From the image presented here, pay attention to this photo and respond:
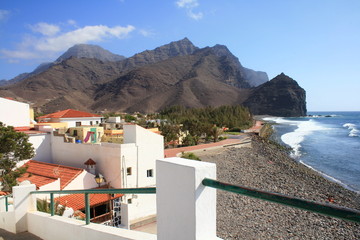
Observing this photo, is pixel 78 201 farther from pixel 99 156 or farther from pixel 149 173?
pixel 149 173

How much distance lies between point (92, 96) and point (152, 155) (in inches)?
4866

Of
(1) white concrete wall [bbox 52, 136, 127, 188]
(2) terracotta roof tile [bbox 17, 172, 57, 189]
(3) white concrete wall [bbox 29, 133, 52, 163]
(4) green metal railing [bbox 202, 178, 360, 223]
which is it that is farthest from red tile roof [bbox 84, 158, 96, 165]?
(4) green metal railing [bbox 202, 178, 360, 223]

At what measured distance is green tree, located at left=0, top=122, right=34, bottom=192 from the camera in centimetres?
1069

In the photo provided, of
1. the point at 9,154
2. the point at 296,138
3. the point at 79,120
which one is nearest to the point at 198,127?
the point at 79,120

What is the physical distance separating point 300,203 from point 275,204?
51.2 ft

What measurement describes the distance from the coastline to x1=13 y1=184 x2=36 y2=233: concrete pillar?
29.0ft

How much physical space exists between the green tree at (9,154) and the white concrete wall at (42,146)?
479cm

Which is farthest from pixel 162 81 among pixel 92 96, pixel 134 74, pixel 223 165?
pixel 223 165

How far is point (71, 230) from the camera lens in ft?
11.4

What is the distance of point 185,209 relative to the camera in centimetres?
183

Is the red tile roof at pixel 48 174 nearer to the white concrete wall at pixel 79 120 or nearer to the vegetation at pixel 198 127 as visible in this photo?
the white concrete wall at pixel 79 120

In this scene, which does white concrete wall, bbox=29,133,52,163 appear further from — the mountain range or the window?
the mountain range

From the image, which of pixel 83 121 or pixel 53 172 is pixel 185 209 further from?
pixel 83 121

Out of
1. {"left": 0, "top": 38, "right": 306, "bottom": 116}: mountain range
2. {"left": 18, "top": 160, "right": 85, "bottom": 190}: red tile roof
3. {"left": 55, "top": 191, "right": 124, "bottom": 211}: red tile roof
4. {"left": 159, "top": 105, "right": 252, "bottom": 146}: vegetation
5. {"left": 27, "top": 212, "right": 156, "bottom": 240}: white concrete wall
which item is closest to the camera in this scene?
{"left": 27, "top": 212, "right": 156, "bottom": 240}: white concrete wall
